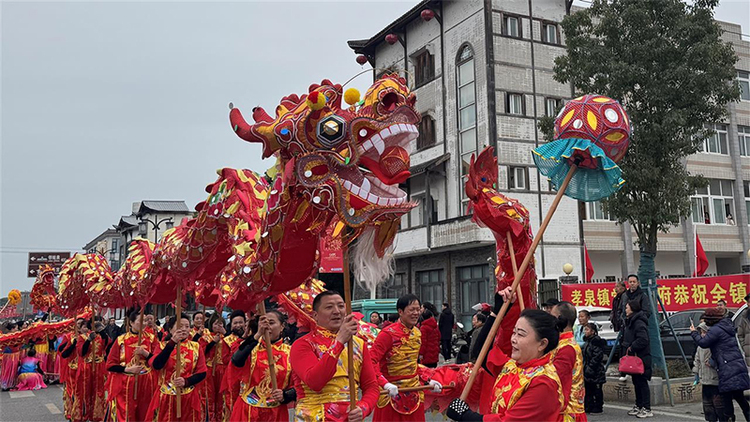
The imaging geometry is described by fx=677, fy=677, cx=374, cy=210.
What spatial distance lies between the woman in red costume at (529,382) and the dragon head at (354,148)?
3.64 ft

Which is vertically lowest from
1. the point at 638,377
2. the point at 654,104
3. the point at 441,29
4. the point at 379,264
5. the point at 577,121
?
the point at 638,377

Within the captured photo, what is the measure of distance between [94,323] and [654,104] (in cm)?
1058

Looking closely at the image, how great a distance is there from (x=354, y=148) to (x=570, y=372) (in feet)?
5.81

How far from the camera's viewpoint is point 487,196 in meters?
5.78

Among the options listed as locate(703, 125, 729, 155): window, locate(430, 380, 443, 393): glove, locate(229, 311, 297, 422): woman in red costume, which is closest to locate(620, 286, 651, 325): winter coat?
locate(430, 380, 443, 393): glove

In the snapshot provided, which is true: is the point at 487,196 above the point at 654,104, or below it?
below

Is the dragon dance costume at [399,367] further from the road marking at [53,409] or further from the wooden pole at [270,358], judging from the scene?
the road marking at [53,409]

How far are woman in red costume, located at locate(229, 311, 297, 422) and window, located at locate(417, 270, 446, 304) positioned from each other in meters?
17.6

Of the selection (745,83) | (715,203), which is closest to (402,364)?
(715,203)

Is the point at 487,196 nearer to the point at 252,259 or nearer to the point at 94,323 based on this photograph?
the point at 252,259

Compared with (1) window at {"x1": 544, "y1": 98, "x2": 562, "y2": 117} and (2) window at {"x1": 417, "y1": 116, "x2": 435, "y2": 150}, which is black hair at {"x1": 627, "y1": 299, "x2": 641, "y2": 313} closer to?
(1) window at {"x1": 544, "y1": 98, "x2": 562, "y2": 117}

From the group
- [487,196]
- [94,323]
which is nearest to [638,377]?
[487,196]

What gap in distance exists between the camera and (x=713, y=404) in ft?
24.5

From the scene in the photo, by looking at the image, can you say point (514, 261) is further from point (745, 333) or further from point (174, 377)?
point (745, 333)
